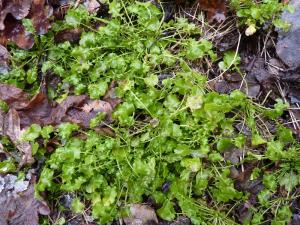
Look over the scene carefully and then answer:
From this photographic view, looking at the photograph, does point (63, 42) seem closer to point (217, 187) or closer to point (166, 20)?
point (166, 20)

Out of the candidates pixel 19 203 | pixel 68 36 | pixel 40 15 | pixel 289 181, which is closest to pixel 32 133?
pixel 19 203

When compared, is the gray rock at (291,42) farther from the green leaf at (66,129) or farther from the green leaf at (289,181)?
the green leaf at (66,129)

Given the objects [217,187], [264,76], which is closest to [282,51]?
[264,76]

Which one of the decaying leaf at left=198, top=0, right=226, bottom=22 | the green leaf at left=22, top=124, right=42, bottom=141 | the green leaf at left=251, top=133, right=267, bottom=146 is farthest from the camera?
the decaying leaf at left=198, top=0, right=226, bottom=22

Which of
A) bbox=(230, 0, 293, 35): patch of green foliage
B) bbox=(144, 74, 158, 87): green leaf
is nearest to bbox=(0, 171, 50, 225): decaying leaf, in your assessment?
bbox=(144, 74, 158, 87): green leaf

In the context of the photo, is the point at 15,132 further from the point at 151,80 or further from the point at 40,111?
the point at 151,80

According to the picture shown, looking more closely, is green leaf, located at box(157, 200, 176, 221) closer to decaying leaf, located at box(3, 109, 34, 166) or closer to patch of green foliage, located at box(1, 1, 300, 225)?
patch of green foliage, located at box(1, 1, 300, 225)

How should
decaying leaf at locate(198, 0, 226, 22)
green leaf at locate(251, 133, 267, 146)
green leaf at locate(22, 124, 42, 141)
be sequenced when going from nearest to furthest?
1. green leaf at locate(251, 133, 267, 146)
2. green leaf at locate(22, 124, 42, 141)
3. decaying leaf at locate(198, 0, 226, 22)
